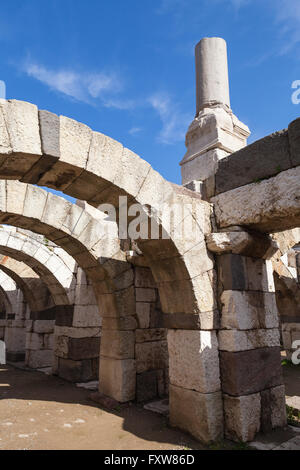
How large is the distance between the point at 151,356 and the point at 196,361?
2053 mm

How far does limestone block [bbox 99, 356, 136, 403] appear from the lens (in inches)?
191

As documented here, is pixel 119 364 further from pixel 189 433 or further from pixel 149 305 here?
pixel 189 433

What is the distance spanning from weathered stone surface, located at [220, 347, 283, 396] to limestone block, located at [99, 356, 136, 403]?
2.01 metres

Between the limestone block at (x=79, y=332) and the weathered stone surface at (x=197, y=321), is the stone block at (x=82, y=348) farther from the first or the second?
the weathered stone surface at (x=197, y=321)

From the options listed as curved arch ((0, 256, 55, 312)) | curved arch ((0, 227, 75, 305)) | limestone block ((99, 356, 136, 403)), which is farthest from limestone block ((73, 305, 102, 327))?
curved arch ((0, 256, 55, 312))

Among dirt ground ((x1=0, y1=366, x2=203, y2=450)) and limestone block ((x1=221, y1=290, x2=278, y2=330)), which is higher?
limestone block ((x1=221, y1=290, x2=278, y2=330))

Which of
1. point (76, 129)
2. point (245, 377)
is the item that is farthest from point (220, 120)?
point (245, 377)

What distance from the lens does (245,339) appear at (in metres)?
3.43

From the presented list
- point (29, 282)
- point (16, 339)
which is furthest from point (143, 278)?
point (16, 339)

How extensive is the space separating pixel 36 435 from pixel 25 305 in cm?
690

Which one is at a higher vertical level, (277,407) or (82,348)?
(82,348)

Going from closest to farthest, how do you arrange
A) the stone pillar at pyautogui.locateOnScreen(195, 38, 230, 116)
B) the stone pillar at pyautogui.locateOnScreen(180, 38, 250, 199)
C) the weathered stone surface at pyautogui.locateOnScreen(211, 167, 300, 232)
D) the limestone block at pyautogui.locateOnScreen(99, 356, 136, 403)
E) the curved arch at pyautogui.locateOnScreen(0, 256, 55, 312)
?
1. the weathered stone surface at pyautogui.locateOnScreen(211, 167, 300, 232)
2. the limestone block at pyautogui.locateOnScreen(99, 356, 136, 403)
3. the stone pillar at pyautogui.locateOnScreen(180, 38, 250, 199)
4. the stone pillar at pyautogui.locateOnScreen(195, 38, 230, 116)
5. the curved arch at pyautogui.locateOnScreen(0, 256, 55, 312)

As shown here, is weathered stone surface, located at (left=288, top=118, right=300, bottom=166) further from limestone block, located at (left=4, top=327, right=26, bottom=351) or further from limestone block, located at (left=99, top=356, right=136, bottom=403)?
limestone block, located at (left=4, top=327, right=26, bottom=351)

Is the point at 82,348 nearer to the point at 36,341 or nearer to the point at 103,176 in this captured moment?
the point at 36,341
